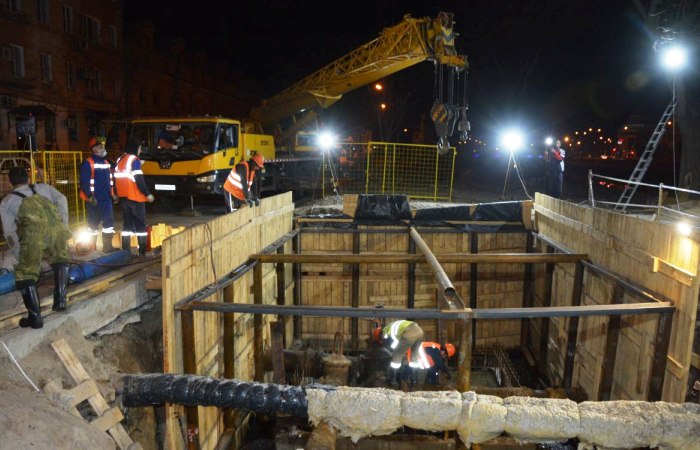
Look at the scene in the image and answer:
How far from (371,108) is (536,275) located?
1069 inches

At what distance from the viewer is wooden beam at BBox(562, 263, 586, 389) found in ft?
25.7

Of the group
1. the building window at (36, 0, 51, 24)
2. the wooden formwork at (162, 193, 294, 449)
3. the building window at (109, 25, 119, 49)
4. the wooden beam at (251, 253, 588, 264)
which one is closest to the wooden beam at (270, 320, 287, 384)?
the wooden formwork at (162, 193, 294, 449)

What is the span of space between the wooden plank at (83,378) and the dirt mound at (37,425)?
306mm

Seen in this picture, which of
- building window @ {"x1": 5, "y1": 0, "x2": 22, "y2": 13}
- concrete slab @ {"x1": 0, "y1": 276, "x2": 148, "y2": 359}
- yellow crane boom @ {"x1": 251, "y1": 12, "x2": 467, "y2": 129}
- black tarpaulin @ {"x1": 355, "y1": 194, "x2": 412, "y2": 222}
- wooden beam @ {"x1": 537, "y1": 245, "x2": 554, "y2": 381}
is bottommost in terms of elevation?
wooden beam @ {"x1": 537, "y1": 245, "x2": 554, "y2": 381}

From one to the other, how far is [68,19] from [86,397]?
2771cm

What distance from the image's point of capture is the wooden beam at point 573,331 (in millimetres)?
7824

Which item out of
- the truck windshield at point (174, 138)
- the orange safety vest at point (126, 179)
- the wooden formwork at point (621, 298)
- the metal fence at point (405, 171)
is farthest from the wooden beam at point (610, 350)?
the truck windshield at point (174, 138)

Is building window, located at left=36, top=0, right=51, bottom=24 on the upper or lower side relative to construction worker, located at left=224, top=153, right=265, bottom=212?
upper

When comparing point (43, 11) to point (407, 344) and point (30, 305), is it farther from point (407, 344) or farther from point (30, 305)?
point (407, 344)

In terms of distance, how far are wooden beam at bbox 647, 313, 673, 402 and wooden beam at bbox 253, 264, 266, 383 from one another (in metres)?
5.27

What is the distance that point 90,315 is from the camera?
5.25m

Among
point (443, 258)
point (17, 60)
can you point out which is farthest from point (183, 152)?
point (17, 60)

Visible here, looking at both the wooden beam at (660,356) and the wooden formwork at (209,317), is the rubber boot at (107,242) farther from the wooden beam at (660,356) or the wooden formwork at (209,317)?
the wooden beam at (660,356)

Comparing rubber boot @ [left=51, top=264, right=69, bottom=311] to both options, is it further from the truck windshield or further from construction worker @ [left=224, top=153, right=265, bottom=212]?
the truck windshield
